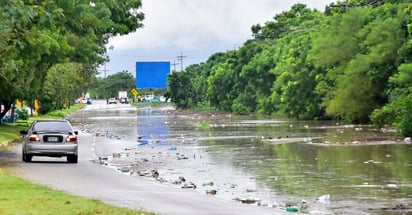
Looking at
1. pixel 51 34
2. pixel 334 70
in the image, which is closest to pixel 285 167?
pixel 51 34

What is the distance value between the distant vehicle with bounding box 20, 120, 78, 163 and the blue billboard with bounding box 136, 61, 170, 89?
90.9 m

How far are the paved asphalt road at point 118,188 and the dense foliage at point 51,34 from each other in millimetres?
3011

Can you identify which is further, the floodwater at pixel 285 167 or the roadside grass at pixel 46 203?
the floodwater at pixel 285 167

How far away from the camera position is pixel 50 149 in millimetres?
28984

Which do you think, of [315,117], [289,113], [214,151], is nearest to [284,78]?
[289,113]

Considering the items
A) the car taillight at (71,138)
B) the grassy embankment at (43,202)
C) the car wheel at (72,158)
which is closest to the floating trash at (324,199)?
the grassy embankment at (43,202)

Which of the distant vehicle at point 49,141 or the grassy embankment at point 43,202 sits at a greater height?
the distant vehicle at point 49,141

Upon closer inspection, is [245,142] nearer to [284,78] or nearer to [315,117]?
[315,117]

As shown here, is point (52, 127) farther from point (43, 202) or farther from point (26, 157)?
point (43, 202)

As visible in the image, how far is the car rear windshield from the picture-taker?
29422mm

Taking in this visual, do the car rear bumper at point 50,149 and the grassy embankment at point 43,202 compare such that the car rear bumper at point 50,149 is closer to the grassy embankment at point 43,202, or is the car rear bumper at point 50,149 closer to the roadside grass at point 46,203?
the grassy embankment at point 43,202

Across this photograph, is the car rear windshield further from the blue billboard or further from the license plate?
the blue billboard

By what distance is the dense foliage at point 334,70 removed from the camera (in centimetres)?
6081

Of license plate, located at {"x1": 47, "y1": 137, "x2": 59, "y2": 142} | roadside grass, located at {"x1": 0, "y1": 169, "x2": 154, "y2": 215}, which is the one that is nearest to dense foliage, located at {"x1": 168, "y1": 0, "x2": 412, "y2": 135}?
license plate, located at {"x1": 47, "y1": 137, "x2": 59, "y2": 142}
